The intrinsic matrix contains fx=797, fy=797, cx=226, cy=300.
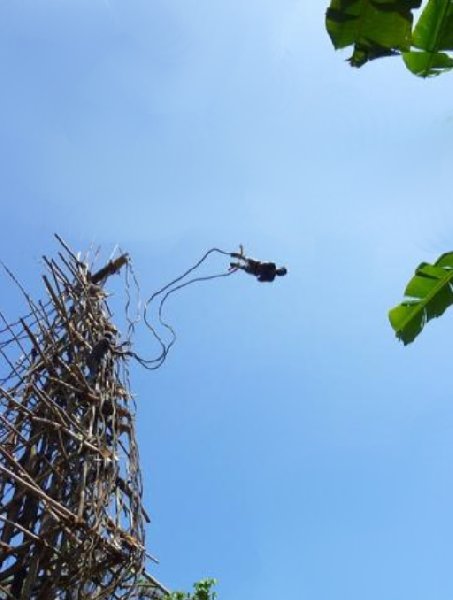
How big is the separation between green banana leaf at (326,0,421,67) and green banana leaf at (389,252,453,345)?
1.08 meters

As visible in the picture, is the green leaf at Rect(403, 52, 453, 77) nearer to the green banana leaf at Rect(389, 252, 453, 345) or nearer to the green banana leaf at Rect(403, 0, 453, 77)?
the green banana leaf at Rect(403, 0, 453, 77)

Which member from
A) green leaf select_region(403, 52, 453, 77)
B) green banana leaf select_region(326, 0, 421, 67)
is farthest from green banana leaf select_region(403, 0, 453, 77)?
green banana leaf select_region(326, 0, 421, 67)

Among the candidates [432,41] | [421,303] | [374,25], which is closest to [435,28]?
[432,41]

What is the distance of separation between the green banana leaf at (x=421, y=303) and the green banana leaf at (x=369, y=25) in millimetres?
1079

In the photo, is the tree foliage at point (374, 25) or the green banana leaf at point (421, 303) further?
the green banana leaf at point (421, 303)

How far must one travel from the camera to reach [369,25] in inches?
119

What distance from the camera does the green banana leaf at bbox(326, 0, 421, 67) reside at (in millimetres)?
3021

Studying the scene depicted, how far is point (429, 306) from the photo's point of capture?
12.4 feet

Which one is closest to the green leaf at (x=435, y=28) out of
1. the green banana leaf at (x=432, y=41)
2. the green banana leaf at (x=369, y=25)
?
the green banana leaf at (x=432, y=41)

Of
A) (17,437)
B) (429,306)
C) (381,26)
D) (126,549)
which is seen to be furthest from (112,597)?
A: (381,26)

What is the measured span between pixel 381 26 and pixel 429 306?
1.35 m

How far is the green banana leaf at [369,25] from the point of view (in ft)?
9.91

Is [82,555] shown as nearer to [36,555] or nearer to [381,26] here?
[36,555]

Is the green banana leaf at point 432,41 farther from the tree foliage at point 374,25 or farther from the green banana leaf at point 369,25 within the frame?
the green banana leaf at point 369,25
